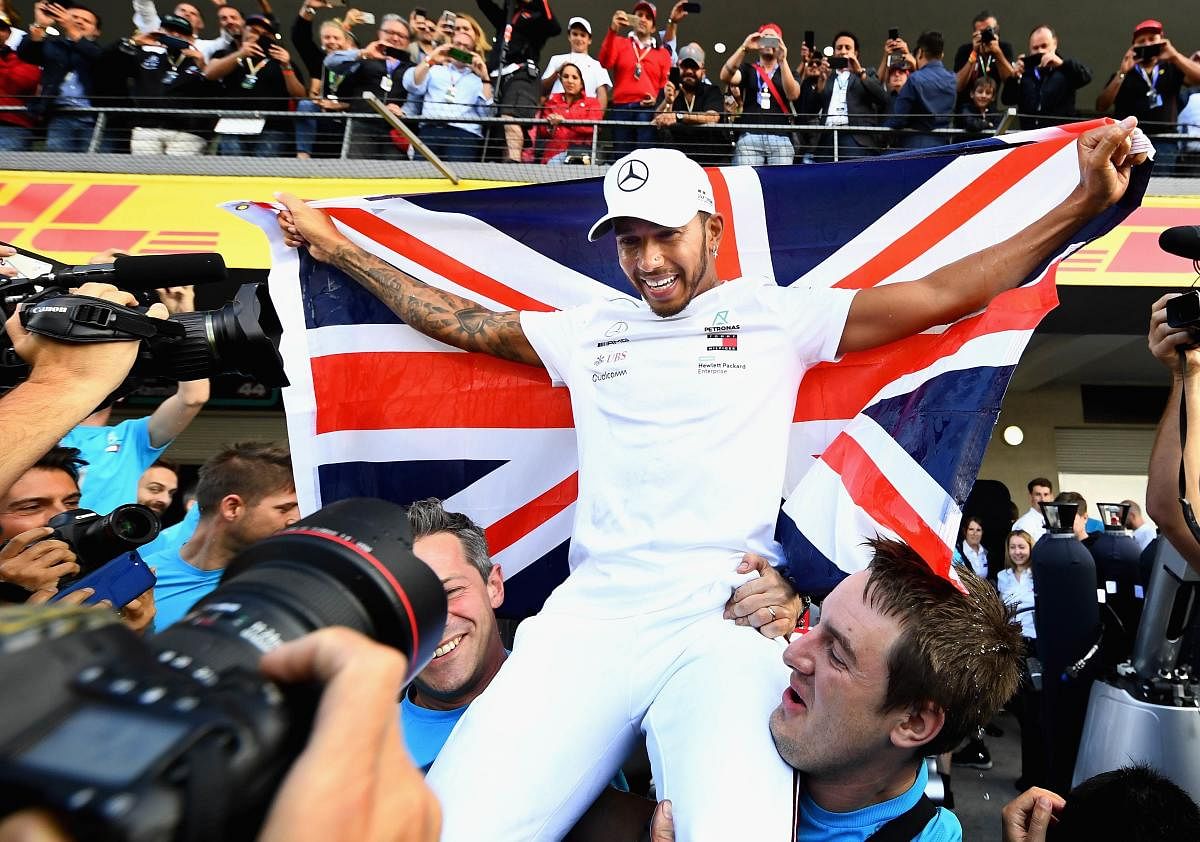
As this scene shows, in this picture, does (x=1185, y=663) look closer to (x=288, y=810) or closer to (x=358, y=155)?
(x=288, y=810)

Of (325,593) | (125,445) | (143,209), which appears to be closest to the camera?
(325,593)

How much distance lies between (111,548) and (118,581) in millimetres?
78

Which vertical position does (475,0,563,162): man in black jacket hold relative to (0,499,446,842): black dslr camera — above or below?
above

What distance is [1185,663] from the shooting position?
3.02 m

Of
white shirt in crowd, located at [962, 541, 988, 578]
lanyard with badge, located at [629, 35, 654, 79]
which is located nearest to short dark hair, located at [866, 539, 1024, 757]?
white shirt in crowd, located at [962, 541, 988, 578]

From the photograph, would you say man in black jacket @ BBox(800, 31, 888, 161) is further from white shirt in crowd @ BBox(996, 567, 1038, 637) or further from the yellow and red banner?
white shirt in crowd @ BBox(996, 567, 1038, 637)

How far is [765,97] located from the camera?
7.92 meters

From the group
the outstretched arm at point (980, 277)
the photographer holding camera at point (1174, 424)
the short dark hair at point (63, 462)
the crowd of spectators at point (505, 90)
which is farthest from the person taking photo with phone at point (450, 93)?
the photographer holding camera at point (1174, 424)

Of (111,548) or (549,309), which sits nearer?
(111,548)

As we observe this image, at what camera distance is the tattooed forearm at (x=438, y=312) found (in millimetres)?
2578

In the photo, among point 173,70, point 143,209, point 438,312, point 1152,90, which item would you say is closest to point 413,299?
point 438,312

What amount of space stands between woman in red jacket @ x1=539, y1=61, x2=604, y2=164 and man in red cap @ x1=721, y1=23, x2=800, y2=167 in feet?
3.93

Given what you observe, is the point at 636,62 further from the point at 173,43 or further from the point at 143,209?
the point at 143,209

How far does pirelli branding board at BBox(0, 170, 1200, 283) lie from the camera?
6.78 metres
